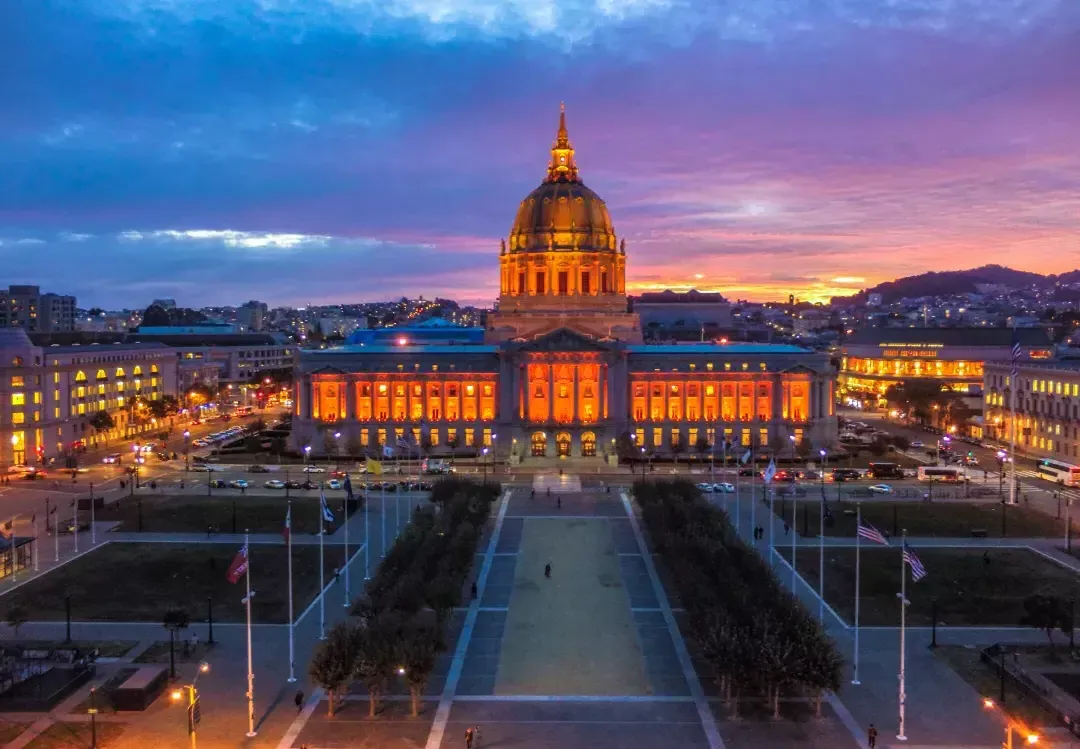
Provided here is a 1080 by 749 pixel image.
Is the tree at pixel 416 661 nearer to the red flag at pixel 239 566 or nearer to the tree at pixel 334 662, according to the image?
the tree at pixel 334 662

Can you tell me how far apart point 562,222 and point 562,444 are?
4014cm

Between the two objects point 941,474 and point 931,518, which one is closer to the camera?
point 931,518

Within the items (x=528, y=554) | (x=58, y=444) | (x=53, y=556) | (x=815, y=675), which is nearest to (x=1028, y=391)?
(x=528, y=554)

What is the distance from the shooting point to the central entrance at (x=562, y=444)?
378ft

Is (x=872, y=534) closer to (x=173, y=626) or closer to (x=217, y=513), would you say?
(x=173, y=626)

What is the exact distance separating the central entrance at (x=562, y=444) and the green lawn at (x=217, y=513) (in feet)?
116

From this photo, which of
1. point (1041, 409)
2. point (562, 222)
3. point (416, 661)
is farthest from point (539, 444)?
point (416, 661)

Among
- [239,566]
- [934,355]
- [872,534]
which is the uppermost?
[934,355]

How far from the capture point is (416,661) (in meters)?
37.8

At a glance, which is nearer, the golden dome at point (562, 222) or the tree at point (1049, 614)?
the tree at point (1049, 614)

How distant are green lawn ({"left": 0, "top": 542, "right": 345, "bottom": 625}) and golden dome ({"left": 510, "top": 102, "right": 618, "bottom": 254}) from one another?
3192 inches

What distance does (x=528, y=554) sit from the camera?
214 feet

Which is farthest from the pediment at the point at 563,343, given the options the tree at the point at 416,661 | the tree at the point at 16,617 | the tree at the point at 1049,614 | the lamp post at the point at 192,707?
the lamp post at the point at 192,707

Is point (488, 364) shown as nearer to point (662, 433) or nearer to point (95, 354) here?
point (662, 433)
